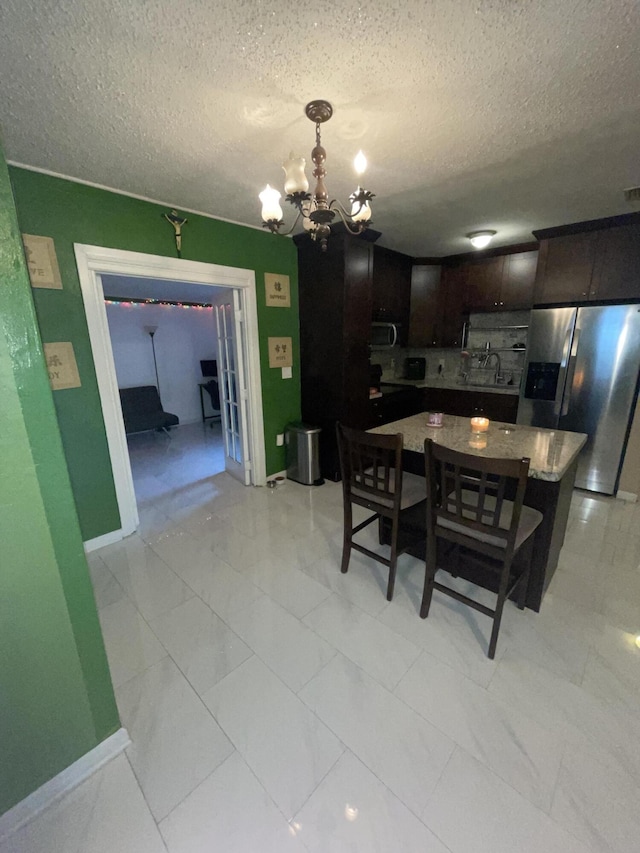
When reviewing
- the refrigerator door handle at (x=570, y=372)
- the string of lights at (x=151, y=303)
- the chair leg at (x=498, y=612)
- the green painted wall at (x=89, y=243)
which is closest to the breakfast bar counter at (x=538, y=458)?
the chair leg at (x=498, y=612)

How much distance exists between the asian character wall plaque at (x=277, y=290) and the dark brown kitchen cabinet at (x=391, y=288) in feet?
Answer: 3.28

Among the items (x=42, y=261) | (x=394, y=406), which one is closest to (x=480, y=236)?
(x=394, y=406)

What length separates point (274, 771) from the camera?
1.19 m

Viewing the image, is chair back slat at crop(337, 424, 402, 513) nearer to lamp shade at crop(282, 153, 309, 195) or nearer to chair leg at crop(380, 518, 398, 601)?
chair leg at crop(380, 518, 398, 601)

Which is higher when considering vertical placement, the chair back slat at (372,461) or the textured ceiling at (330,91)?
the textured ceiling at (330,91)

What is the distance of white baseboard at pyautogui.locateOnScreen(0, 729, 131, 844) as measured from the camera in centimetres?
106

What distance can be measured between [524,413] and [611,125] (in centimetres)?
241

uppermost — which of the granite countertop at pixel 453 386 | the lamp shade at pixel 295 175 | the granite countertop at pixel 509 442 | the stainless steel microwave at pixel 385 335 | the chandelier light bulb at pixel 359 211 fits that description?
the lamp shade at pixel 295 175

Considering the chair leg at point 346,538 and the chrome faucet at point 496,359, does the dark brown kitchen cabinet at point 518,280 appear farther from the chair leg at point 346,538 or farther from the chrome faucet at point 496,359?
the chair leg at point 346,538

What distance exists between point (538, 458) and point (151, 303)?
6062mm

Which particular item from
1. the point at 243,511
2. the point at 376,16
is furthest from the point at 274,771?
the point at 376,16

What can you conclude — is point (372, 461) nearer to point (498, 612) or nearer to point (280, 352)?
point (498, 612)

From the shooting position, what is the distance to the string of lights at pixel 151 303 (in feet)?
17.3

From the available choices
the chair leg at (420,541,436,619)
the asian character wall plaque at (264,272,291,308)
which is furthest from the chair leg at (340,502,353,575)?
the asian character wall plaque at (264,272,291,308)
